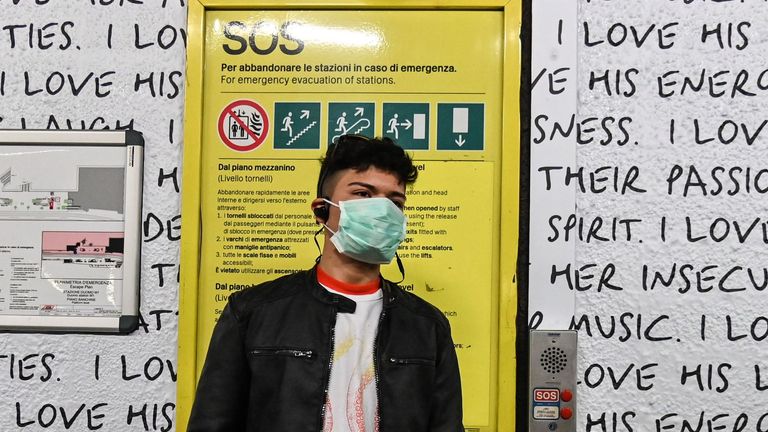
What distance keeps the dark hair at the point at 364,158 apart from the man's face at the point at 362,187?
0.01 meters

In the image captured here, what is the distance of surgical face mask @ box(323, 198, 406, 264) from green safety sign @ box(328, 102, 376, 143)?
376mm

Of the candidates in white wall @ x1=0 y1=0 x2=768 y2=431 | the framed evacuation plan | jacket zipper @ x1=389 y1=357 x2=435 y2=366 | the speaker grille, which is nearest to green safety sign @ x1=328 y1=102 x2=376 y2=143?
white wall @ x1=0 y1=0 x2=768 y2=431

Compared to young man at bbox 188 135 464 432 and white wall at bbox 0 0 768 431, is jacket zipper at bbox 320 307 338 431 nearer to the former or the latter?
young man at bbox 188 135 464 432

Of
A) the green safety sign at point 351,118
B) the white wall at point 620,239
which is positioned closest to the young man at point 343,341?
the green safety sign at point 351,118

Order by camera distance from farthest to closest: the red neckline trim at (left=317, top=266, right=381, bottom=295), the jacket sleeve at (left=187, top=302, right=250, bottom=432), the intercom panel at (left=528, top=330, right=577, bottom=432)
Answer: the intercom panel at (left=528, top=330, right=577, bottom=432)
the red neckline trim at (left=317, top=266, right=381, bottom=295)
the jacket sleeve at (left=187, top=302, right=250, bottom=432)

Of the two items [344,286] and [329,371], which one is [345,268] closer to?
[344,286]

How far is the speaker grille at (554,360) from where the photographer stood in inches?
61.2

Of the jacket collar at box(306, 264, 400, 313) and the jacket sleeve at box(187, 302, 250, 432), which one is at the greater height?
the jacket collar at box(306, 264, 400, 313)

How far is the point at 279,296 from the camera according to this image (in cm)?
127

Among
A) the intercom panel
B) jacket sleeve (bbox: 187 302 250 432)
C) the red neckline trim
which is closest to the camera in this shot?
jacket sleeve (bbox: 187 302 250 432)

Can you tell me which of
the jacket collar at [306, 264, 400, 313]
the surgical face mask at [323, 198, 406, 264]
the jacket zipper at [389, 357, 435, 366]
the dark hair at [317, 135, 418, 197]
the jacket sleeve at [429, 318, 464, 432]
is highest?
the dark hair at [317, 135, 418, 197]

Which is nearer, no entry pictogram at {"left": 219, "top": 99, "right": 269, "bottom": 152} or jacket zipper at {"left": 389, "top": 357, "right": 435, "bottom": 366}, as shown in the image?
jacket zipper at {"left": 389, "top": 357, "right": 435, "bottom": 366}

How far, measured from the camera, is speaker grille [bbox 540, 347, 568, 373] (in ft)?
5.10

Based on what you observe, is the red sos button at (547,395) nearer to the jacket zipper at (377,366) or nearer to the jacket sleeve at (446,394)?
the jacket sleeve at (446,394)
